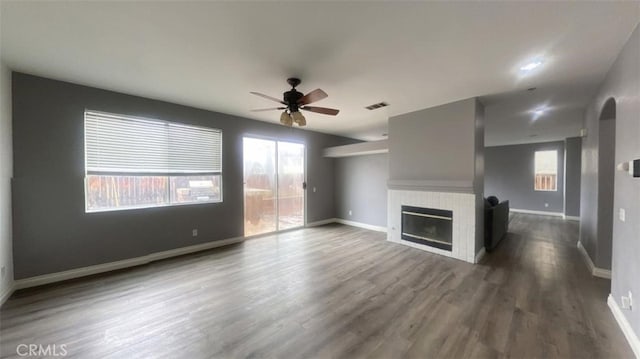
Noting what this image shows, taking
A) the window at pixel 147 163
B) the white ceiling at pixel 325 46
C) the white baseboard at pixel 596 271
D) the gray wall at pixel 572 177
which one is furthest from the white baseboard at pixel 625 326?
the gray wall at pixel 572 177

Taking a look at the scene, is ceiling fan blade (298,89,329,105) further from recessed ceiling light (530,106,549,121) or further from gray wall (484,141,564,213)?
gray wall (484,141,564,213)

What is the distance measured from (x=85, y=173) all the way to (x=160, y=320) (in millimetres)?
2608

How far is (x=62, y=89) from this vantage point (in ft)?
10.5

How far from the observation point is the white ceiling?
1820mm

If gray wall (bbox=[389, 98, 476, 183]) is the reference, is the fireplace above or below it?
below

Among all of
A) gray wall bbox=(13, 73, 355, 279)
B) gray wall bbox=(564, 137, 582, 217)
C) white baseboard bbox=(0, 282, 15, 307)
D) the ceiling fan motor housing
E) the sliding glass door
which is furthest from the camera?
gray wall bbox=(564, 137, 582, 217)

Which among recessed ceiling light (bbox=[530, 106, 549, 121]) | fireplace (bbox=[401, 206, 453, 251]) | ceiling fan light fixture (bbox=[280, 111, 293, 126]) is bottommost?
fireplace (bbox=[401, 206, 453, 251])

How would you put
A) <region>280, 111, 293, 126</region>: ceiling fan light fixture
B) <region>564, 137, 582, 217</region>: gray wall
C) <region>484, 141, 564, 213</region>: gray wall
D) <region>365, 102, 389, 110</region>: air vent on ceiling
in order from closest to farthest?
<region>280, 111, 293, 126</region>: ceiling fan light fixture → <region>365, 102, 389, 110</region>: air vent on ceiling → <region>564, 137, 582, 217</region>: gray wall → <region>484, 141, 564, 213</region>: gray wall

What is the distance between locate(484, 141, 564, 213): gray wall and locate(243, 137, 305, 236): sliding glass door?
7.89m

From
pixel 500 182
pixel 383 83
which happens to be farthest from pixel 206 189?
pixel 500 182

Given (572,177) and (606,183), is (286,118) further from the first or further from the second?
(572,177)

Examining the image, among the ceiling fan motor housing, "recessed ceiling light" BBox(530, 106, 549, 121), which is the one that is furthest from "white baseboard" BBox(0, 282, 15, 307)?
"recessed ceiling light" BBox(530, 106, 549, 121)

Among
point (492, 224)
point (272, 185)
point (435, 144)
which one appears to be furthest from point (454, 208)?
point (272, 185)

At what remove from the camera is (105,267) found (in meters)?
3.47
